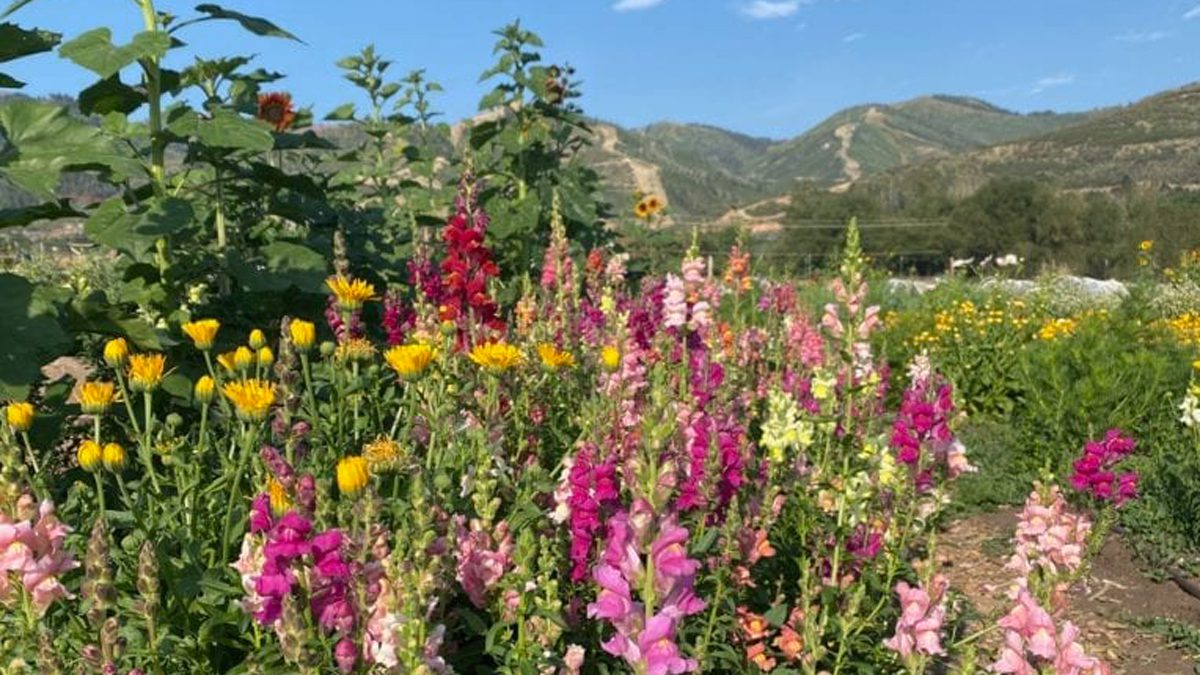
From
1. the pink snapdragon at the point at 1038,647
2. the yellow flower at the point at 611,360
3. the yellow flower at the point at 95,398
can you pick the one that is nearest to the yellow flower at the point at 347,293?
the yellow flower at the point at 95,398

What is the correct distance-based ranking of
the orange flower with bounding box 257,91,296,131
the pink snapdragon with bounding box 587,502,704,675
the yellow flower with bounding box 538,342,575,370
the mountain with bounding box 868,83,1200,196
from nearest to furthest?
the pink snapdragon with bounding box 587,502,704,675, the yellow flower with bounding box 538,342,575,370, the orange flower with bounding box 257,91,296,131, the mountain with bounding box 868,83,1200,196

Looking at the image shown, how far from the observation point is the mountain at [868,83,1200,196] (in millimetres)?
66250

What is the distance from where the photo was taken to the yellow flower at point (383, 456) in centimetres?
188

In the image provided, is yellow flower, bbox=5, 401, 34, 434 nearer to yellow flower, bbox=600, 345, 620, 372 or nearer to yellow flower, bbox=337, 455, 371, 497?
yellow flower, bbox=337, 455, 371, 497

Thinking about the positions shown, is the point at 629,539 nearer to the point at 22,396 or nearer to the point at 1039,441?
the point at 22,396

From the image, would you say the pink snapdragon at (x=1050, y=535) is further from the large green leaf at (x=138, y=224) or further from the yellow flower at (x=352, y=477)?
the large green leaf at (x=138, y=224)

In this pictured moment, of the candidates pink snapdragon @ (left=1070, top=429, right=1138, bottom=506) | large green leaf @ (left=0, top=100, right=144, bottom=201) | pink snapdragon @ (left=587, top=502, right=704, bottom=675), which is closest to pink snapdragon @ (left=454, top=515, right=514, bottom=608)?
pink snapdragon @ (left=587, top=502, right=704, bottom=675)

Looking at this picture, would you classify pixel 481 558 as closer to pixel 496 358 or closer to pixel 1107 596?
A: pixel 496 358

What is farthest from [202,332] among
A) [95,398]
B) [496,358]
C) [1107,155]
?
[1107,155]

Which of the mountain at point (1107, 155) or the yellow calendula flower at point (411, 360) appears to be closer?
the yellow calendula flower at point (411, 360)

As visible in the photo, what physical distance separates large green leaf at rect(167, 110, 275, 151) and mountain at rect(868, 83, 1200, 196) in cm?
6061

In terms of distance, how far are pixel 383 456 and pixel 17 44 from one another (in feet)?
6.45

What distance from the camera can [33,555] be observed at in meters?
1.59

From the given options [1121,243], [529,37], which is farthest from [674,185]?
[529,37]
